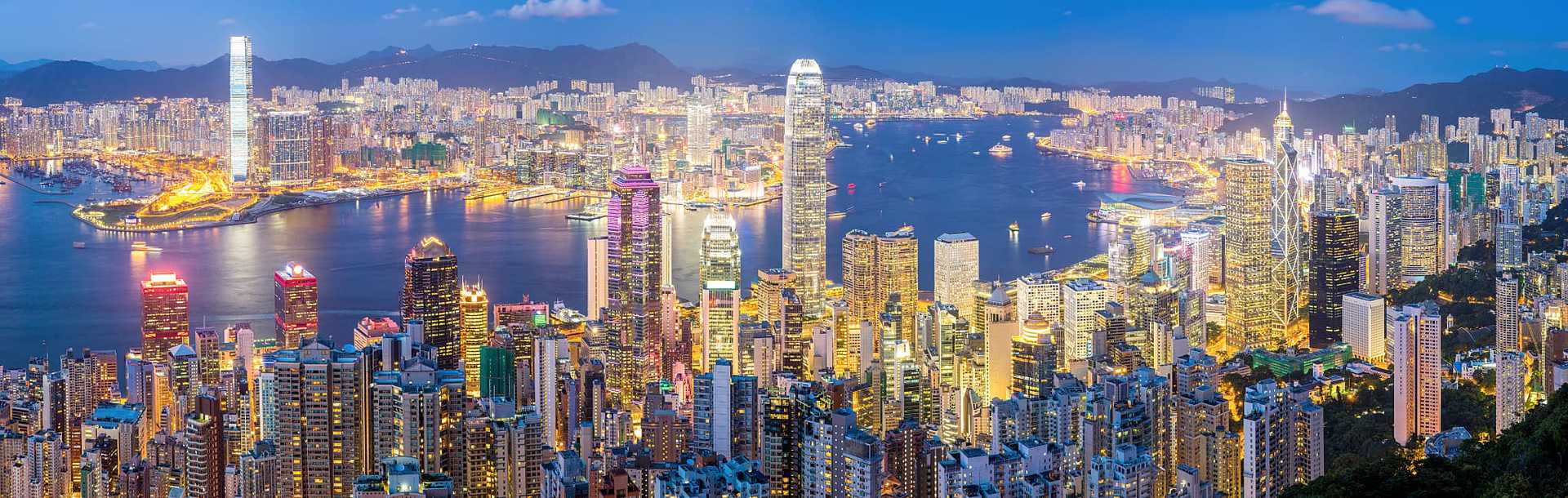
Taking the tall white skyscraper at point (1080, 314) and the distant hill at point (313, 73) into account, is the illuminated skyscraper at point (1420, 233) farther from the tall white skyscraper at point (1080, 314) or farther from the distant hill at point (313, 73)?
the distant hill at point (313, 73)

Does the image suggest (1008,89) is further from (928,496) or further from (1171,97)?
(928,496)

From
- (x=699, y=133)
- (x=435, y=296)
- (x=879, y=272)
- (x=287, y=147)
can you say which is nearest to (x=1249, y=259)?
(x=879, y=272)

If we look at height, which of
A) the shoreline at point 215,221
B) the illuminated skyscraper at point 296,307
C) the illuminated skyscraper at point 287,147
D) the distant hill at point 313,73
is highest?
the distant hill at point 313,73

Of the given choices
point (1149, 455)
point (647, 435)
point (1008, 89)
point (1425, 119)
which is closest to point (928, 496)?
point (1149, 455)

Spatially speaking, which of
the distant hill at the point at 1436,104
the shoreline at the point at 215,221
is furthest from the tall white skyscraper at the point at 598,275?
the distant hill at the point at 1436,104

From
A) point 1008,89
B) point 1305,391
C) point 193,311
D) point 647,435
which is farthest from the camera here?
point 1008,89

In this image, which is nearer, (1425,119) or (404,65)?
(1425,119)

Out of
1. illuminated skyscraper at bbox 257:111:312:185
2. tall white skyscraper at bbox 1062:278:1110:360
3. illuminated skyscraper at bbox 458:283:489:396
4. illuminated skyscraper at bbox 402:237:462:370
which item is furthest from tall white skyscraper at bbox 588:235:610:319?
illuminated skyscraper at bbox 257:111:312:185
